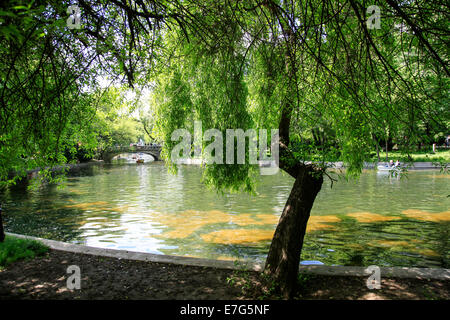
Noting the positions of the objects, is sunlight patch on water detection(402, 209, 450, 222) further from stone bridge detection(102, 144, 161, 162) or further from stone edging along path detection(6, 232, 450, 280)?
stone bridge detection(102, 144, 161, 162)

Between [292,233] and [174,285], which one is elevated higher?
[292,233]

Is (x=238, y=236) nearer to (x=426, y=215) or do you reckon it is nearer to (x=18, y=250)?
(x=18, y=250)

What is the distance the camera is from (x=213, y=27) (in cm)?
523

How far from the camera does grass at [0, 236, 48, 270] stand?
21.4ft

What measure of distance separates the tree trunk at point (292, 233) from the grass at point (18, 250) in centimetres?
485

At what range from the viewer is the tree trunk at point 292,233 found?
5.29 metres

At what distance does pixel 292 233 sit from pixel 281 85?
2.39 m

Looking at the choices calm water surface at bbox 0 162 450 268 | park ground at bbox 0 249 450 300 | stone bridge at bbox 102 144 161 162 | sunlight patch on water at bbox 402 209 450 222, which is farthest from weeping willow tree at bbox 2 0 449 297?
stone bridge at bbox 102 144 161 162

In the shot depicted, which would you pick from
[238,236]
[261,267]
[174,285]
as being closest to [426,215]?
[238,236]

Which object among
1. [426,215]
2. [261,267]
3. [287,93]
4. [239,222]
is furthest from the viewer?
[426,215]

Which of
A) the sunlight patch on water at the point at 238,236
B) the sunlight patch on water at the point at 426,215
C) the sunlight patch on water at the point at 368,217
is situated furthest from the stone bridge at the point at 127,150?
the sunlight patch on water at the point at 426,215

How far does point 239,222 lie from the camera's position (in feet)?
44.0

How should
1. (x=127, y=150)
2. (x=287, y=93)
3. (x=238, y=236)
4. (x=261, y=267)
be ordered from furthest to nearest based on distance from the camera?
(x=127, y=150)
(x=238, y=236)
(x=261, y=267)
(x=287, y=93)

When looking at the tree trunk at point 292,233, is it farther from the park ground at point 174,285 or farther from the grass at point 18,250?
the grass at point 18,250
